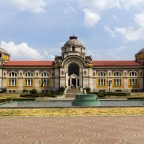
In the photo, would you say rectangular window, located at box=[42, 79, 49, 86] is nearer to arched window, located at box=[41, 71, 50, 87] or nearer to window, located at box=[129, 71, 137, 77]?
arched window, located at box=[41, 71, 50, 87]

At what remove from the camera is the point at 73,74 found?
7519 centimetres

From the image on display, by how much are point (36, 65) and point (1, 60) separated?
1010 centimetres

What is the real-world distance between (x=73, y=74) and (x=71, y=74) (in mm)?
589

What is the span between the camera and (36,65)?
76.8 m

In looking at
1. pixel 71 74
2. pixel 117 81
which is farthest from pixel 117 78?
pixel 71 74

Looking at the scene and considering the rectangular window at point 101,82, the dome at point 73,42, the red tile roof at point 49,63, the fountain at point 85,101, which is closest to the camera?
the fountain at point 85,101

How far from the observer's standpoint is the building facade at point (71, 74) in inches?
2938

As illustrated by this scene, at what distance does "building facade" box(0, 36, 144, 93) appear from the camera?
74.6 metres

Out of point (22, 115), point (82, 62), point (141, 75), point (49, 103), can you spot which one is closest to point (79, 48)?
point (82, 62)

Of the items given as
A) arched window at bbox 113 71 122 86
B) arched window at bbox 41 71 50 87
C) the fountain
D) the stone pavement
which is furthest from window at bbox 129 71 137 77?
the stone pavement

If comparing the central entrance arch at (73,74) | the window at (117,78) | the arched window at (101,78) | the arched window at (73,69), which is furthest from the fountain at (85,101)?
the window at (117,78)

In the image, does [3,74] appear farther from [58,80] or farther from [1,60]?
[58,80]

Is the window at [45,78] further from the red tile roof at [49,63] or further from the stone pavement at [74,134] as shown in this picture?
the stone pavement at [74,134]

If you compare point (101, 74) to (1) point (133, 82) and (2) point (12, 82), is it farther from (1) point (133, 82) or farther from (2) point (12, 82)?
(2) point (12, 82)
